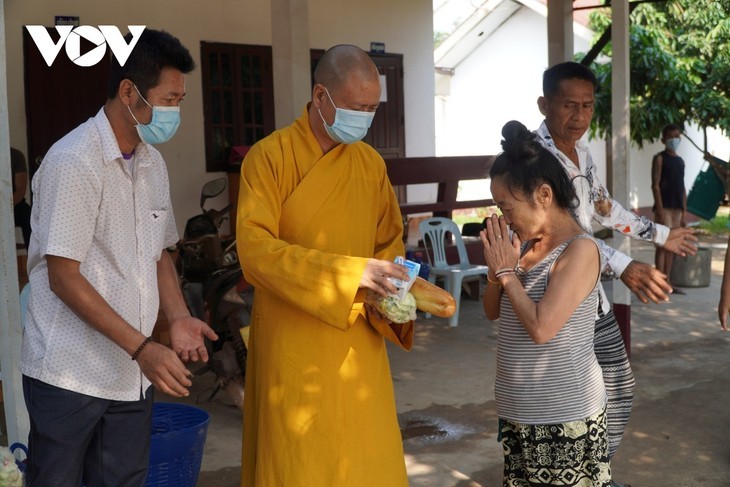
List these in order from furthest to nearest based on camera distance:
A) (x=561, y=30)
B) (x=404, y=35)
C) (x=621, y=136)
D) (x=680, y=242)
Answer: (x=404, y=35)
(x=561, y=30)
(x=621, y=136)
(x=680, y=242)

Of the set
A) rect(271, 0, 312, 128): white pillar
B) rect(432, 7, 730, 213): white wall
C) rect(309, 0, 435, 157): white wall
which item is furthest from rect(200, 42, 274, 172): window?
rect(432, 7, 730, 213): white wall

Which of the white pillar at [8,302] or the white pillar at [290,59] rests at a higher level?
the white pillar at [290,59]

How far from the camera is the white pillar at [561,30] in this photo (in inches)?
330

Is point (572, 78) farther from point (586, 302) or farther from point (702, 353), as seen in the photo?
point (702, 353)

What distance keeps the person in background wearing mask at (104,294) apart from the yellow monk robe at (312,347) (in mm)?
333

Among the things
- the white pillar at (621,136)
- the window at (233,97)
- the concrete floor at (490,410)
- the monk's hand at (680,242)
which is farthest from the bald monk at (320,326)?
the window at (233,97)

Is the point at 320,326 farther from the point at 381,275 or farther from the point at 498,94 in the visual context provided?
the point at 498,94

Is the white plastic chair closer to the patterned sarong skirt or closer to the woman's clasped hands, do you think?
the patterned sarong skirt

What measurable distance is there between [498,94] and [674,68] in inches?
360

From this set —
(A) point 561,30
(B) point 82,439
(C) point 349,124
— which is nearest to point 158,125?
(C) point 349,124

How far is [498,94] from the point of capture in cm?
2181

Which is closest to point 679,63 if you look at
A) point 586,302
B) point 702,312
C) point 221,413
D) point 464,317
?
point 702,312

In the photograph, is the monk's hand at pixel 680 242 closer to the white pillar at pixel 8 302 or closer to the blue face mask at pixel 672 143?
the white pillar at pixel 8 302

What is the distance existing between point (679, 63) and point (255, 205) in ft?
40.7
